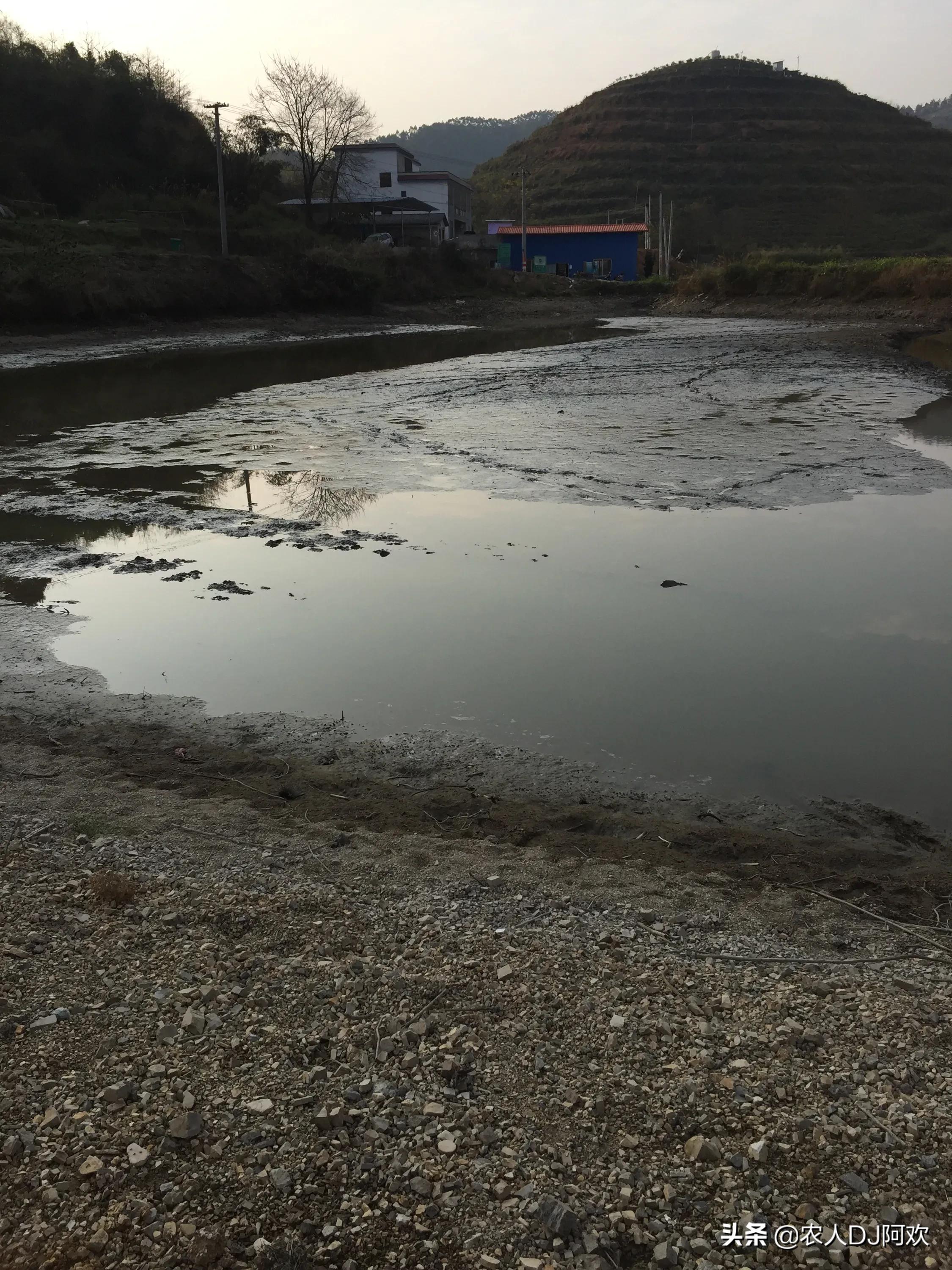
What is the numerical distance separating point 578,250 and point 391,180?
54.7ft

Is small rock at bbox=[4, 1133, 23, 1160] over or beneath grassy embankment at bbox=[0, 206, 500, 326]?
beneath

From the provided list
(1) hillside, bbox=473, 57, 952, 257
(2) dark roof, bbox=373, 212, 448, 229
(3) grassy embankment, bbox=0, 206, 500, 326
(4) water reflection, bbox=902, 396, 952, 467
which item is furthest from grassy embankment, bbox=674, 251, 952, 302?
(1) hillside, bbox=473, 57, 952, 257

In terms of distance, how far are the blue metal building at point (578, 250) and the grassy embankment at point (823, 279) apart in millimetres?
11925

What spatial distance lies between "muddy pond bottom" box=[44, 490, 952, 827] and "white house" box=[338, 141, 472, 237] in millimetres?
→ 70492

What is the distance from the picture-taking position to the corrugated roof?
236 feet

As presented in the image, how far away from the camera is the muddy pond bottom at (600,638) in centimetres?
636

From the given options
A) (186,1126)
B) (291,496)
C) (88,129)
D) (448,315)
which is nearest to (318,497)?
(291,496)

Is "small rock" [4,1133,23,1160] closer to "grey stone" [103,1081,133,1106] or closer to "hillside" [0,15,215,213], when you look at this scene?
"grey stone" [103,1081,133,1106]

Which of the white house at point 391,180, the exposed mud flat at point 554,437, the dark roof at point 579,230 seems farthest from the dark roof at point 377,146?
the exposed mud flat at point 554,437

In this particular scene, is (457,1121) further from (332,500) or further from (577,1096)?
(332,500)

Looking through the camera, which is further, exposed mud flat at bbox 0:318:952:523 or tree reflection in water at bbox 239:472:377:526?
exposed mud flat at bbox 0:318:952:523

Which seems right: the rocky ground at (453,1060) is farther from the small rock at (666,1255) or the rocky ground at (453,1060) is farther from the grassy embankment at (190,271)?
the grassy embankment at (190,271)

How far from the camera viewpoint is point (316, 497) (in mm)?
13234

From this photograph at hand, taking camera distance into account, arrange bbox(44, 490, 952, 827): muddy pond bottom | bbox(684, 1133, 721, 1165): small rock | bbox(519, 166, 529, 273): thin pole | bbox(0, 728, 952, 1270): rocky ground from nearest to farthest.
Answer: bbox(0, 728, 952, 1270): rocky ground, bbox(684, 1133, 721, 1165): small rock, bbox(44, 490, 952, 827): muddy pond bottom, bbox(519, 166, 529, 273): thin pole
